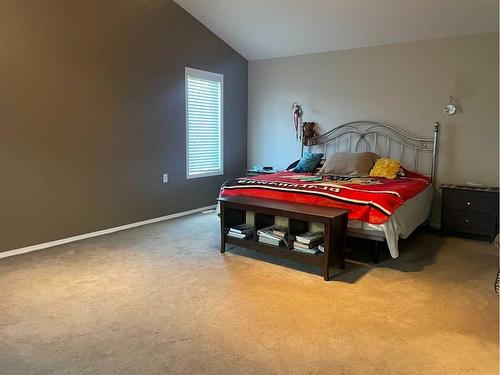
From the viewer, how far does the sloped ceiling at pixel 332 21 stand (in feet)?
14.1

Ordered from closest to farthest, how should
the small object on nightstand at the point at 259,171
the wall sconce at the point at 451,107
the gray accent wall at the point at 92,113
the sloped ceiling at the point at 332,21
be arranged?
the gray accent wall at the point at 92,113
the sloped ceiling at the point at 332,21
the wall sconce at the point at 451,107
the small object on nightstand at the point at 259,171

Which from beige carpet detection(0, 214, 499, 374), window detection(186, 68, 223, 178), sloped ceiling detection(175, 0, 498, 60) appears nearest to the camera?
beige carpet detection(0, 214, 499, 374)

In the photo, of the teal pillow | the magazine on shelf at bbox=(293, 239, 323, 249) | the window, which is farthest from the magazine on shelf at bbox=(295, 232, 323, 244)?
the window

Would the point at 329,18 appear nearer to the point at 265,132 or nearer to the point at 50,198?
the point at 265,132

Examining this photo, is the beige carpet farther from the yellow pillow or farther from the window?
the window

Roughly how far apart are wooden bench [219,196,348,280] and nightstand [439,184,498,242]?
68.9 inches

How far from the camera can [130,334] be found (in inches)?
95.3

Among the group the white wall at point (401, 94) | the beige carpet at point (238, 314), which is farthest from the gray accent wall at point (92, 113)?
the white wall at point (401, 94)

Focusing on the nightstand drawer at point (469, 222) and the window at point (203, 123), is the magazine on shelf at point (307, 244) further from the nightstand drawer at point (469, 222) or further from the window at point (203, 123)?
the window at point (203, 123)

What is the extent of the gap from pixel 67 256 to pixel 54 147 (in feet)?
3.68

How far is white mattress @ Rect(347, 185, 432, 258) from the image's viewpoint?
11.2 ft

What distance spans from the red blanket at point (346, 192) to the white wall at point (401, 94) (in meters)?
0.73

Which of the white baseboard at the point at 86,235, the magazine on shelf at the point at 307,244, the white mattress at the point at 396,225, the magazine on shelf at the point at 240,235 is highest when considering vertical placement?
the white mattress at the point at 396,225

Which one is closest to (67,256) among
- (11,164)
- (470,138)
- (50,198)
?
(50,198)
